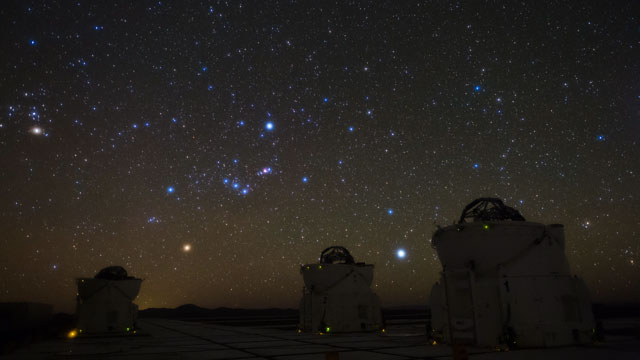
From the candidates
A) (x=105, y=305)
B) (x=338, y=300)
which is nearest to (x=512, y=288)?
(x=338, y=300)

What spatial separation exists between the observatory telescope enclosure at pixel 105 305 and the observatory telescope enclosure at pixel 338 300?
13.4 meters

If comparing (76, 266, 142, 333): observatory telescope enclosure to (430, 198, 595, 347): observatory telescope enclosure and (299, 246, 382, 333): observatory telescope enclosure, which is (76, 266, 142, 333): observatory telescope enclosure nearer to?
(299, 246, 382, 333): observatory telescope enclosure

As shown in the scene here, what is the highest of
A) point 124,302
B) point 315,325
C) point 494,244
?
point 494,244

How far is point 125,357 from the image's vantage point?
1545 centimetres

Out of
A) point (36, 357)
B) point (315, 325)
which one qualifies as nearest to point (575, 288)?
point (315, 325)

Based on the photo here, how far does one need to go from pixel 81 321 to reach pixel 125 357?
18.6 meters

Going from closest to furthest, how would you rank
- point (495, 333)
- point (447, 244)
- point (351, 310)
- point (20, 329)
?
point (495, 333), point (447, 244), point (20, 329), point (351, 310)

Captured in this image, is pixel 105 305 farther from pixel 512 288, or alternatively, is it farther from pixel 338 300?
pixel 512 288

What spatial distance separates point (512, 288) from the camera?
657 inches

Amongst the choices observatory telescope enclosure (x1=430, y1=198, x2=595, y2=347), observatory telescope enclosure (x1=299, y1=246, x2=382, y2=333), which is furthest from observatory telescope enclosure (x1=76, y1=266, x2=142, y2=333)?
observatory telescope enclosure (x1=430, y1=198, x2=595, y2=347)

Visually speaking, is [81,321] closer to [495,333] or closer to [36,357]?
[36,357]

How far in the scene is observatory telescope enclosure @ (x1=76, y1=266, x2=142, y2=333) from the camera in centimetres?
3072

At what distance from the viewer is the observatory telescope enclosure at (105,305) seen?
30.7m

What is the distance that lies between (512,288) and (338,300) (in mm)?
14227
